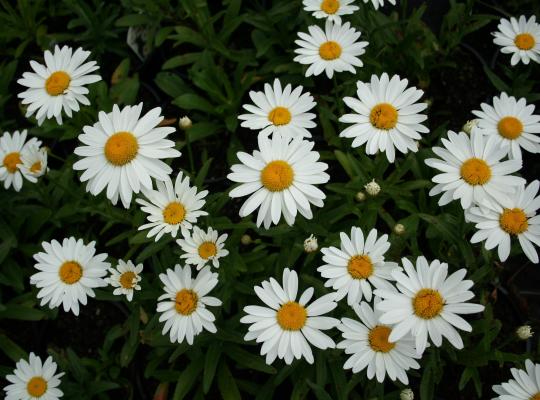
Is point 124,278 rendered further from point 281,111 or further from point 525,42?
point 525,42

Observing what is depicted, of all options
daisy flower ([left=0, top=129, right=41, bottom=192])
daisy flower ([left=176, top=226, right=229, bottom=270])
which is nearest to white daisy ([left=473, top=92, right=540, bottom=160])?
daisy flower ([left=176, top=226, right=229, bottom=270])

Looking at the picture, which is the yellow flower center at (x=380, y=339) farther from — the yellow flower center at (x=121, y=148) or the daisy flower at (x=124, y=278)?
the yellow flower center at (x=121, y=148)

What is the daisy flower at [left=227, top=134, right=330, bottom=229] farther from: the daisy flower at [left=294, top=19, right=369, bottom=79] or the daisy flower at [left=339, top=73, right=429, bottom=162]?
the daisy flower at [left=294, top=19, right=369, bottom=79]

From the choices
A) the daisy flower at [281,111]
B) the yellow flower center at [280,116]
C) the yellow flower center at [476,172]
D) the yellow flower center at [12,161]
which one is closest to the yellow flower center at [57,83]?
the yellow flower center at [12,161]

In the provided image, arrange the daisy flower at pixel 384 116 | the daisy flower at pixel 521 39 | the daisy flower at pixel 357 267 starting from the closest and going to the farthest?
the daisy flower at pixel 357 267, the daisy flower at pixel 384 116, the daisy flower at pixel 521 39

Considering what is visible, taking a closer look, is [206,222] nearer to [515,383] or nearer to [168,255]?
[168,255]

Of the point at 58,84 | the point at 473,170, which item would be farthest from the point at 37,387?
the point at 473,170

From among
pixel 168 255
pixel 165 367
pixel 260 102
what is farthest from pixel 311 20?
pixel 165 367
